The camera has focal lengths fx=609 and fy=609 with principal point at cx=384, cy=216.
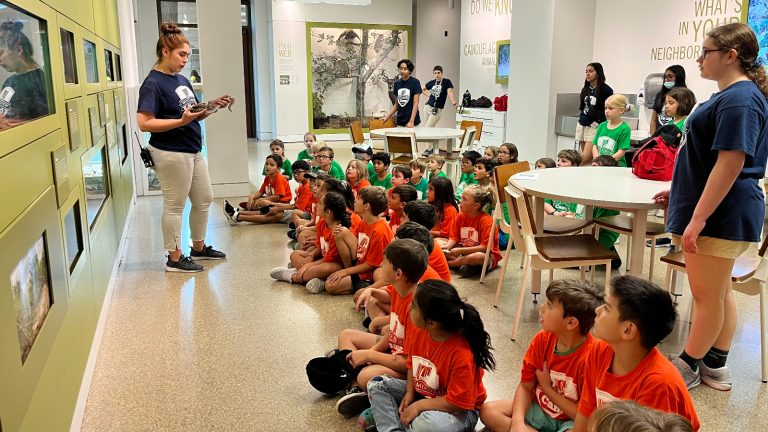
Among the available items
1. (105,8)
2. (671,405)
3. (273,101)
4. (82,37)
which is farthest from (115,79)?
(273,101)

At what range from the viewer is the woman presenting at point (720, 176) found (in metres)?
2.56

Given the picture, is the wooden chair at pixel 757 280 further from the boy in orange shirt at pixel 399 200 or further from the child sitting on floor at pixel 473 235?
the boy in orange shirt at pixel 399 200

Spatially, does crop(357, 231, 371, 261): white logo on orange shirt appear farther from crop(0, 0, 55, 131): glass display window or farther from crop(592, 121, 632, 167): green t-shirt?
crop(592, 121, 632, 167): green t-shirt

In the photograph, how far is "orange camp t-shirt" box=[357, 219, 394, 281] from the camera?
13.4 feet

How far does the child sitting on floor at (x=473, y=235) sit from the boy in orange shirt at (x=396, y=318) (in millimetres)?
1994

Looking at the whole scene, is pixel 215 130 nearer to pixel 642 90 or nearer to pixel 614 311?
pixel 642 90

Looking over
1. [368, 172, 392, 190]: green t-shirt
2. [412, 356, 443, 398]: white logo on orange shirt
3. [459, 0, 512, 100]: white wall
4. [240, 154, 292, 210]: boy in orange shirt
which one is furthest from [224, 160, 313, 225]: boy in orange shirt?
[459, 0, 512, 100]: white wall

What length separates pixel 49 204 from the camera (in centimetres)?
237

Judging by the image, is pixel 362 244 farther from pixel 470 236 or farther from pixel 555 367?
pixel 555 367

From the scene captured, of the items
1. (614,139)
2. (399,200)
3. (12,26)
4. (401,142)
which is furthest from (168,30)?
(614,139)

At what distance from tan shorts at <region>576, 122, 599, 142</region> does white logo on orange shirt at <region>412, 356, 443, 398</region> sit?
556 cm

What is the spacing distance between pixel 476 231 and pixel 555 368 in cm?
256

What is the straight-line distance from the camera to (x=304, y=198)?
20.6 ft

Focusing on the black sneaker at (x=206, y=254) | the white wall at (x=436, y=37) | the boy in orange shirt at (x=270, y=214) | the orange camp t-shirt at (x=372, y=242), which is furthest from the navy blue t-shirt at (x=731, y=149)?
the white wall at (x=436, y=37)
